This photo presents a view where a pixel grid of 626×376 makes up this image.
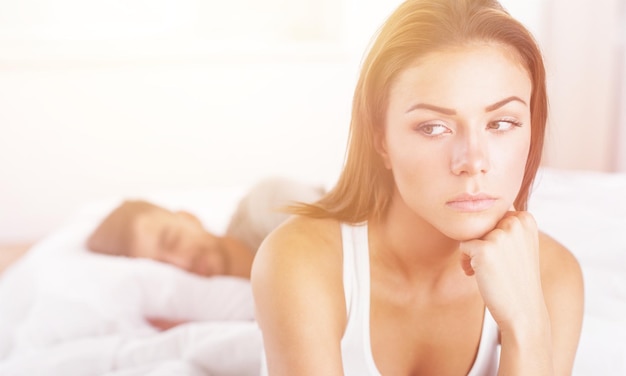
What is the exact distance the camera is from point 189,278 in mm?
1296

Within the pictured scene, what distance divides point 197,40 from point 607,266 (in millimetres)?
1232

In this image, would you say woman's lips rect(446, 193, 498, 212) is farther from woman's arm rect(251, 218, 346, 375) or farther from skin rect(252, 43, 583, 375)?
woman's arm rect(251, 218, 346, 375)

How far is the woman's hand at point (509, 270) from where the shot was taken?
0.61 m

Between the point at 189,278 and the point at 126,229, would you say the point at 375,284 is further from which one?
the point at 126,229

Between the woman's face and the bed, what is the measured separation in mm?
259

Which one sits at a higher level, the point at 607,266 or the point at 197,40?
the point at 197,40

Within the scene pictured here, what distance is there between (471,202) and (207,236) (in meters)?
0.90

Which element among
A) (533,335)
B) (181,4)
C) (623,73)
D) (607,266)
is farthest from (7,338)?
(623,73)

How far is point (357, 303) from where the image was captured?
712mm

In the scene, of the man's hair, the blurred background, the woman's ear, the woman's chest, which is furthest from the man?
the woman's ear

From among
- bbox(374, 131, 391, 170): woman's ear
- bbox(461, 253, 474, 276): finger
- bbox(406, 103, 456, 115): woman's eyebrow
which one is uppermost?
bbox(406, 103, 456, 115): woman's eyebrow

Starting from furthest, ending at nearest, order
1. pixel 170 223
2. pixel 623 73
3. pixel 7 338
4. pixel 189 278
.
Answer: pixel 623 73, pixel 170 223, pixel 189 278, pixel 7 338

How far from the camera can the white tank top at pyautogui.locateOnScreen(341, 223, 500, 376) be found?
709mm

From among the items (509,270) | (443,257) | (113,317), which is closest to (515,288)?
(509,270)
